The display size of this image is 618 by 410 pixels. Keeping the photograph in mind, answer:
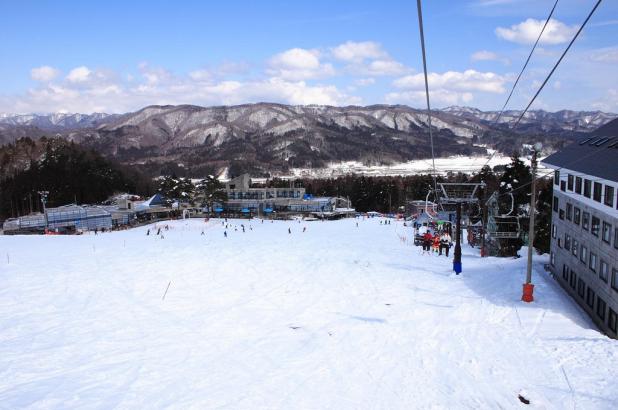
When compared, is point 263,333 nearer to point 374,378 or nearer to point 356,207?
point 374,378

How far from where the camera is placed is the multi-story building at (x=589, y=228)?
55.0ft

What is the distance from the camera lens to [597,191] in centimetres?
1841

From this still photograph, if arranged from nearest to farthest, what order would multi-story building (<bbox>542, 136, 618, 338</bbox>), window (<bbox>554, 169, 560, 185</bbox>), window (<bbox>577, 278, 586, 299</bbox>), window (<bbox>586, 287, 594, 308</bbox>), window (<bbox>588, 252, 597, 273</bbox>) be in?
multi-story building (<bbox>542, 136, 618, 338</bbox>) < window (<bbox>588, 252, 597, 273</bbox>) < window (<bbox>586, 287, 594, 308</bbox>) < window (<bbox>577, 278, 586, 299</bbox>) < window (<bbox>554, 169, 560, 185</bbox>)

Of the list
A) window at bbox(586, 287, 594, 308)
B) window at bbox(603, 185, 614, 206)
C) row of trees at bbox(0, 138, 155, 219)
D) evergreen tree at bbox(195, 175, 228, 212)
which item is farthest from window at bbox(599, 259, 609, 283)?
row of trees at bbox(0, 138, 155, 219)

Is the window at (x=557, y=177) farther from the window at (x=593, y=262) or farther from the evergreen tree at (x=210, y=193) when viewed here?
the evergreen tree at (x=210, y=193)

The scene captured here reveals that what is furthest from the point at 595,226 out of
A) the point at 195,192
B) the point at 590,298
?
the point at 195,192

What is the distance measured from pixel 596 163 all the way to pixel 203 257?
845 inches

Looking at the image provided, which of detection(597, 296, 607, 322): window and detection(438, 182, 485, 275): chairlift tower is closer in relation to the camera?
detection(597, 296, 607, 322): window

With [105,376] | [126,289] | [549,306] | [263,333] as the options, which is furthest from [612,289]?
[126,289]

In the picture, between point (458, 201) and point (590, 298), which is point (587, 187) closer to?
point (590, 298)

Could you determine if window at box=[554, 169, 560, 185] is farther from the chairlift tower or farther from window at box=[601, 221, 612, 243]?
window at box=[601, 221, 612, 243]

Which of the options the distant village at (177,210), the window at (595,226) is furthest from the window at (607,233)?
the distant village at (177,210)

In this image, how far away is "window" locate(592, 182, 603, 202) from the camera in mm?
18109

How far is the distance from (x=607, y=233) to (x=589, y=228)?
2074mm
